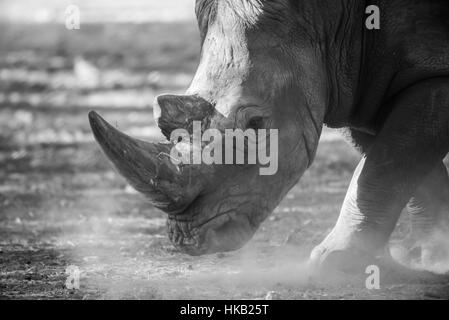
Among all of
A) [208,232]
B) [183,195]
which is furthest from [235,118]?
[208,232]

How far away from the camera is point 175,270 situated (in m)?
6.75

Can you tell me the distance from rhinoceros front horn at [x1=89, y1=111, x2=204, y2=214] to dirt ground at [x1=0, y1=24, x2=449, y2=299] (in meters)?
0.76

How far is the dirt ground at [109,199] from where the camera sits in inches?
249

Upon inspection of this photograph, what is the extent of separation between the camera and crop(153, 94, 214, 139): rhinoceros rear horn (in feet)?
18.2

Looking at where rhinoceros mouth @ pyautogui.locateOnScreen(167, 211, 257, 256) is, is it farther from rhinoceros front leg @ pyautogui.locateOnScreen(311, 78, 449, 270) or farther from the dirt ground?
rhinoceros front leg @ pyautogui.locateOnScreen(311, 78, 449, 270)

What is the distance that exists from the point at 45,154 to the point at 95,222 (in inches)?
127

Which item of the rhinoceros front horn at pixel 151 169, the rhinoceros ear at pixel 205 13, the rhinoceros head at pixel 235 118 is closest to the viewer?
the rhinoceros front horn at pixel 151 169

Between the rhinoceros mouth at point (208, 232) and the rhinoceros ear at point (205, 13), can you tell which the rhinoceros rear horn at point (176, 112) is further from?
the rhinoceros ear at point (205, 13)

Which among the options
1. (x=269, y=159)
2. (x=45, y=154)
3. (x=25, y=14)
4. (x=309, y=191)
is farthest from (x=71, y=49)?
(x=269, y=159)

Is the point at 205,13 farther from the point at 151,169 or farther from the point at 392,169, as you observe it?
the point at 392,169

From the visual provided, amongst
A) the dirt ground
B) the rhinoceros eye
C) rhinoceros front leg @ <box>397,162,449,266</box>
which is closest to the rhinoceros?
the rhinoceros eye

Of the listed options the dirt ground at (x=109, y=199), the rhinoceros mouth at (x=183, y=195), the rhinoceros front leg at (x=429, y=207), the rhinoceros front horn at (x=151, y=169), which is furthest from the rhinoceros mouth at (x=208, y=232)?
the rhinoceros front leg at (x=429, y=207)

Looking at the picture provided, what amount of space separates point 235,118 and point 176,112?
34 cm
